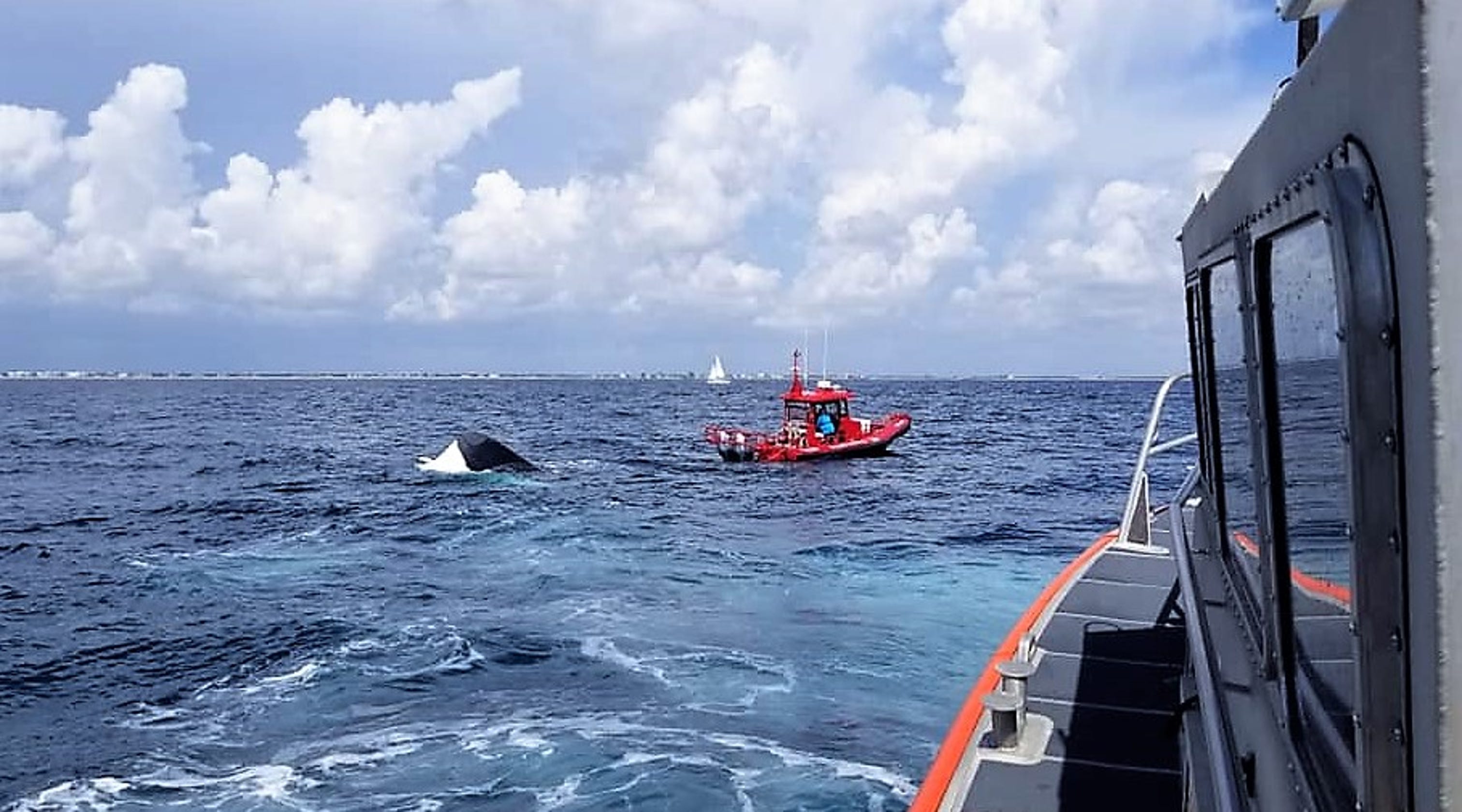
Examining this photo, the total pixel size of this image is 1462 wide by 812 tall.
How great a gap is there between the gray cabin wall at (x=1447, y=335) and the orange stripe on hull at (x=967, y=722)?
4.15 meters

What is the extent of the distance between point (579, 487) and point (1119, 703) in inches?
1249

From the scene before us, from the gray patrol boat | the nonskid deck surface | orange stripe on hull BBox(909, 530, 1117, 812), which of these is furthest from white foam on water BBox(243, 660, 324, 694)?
the gray patrol boat

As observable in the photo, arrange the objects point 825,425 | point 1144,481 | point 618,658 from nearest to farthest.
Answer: point 1144,481 → point 618,658 → point 825,425

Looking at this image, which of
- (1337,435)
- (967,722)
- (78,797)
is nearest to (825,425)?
(78,797)

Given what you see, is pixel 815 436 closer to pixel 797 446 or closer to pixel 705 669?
pixel 797 446

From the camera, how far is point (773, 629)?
1747 centimetres

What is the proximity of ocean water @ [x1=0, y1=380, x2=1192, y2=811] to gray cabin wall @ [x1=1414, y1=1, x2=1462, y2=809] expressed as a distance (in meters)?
9.68

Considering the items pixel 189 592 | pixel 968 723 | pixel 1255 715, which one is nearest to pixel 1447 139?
pixel 1255 715

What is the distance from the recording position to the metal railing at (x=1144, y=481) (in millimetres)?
9065

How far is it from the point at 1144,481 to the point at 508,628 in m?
10.6

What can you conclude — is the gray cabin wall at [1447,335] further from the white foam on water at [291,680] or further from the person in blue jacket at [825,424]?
the person in blue jacket at [825,424]

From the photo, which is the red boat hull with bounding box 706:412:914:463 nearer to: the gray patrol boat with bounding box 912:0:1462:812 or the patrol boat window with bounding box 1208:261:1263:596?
the gray patrol boat with bounding box 912:0:1462:812

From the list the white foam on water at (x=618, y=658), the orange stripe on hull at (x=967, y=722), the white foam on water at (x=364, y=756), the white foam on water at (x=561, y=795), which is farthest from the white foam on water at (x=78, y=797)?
the orange stripe on hull at (x=967, y=722)

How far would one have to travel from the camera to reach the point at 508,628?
17.6 m
